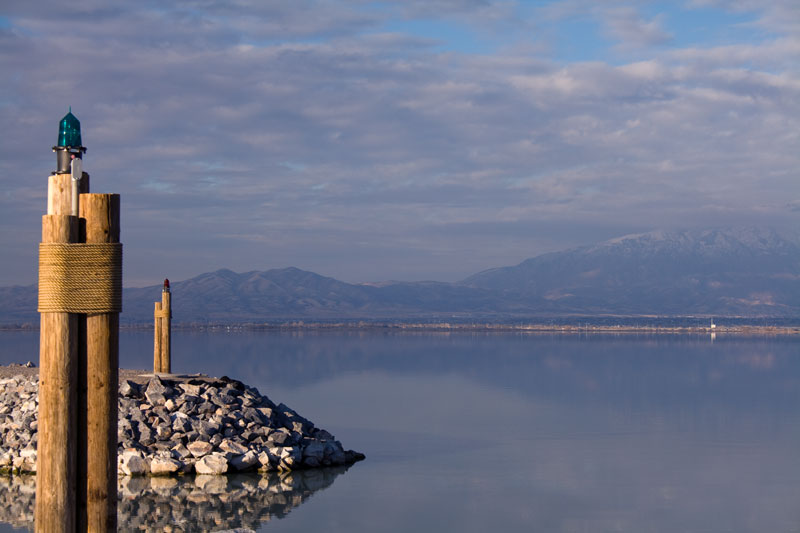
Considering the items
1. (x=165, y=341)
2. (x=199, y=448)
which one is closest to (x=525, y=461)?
(x=199, y=448)

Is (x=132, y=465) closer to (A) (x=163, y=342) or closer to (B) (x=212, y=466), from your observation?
(B) (x=212, y=466)

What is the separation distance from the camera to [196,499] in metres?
14.6

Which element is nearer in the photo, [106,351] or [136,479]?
[106,351]

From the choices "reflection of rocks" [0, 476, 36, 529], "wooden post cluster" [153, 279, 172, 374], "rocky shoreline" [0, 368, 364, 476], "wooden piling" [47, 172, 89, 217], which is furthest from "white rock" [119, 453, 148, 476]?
"wooden piling" [47, 172, 89, 217]

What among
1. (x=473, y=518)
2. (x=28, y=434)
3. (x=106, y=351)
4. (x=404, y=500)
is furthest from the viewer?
(x=28, y=434)

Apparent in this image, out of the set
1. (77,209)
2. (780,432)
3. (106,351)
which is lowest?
(780,432)

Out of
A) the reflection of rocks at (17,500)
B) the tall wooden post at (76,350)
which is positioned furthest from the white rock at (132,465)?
the tall wooden post at (76,350)

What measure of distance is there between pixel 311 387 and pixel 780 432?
1663 centimetres

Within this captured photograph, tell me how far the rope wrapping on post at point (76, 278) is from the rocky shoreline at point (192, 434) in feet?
31.6

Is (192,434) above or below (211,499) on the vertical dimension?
above

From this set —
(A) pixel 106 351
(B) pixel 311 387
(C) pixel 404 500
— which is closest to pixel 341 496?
(C) pixel 404 500

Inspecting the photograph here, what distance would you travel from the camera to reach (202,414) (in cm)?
1742

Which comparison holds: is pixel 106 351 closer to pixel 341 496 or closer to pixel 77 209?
pixel 77 209

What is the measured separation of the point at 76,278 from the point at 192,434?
10.3 meters
